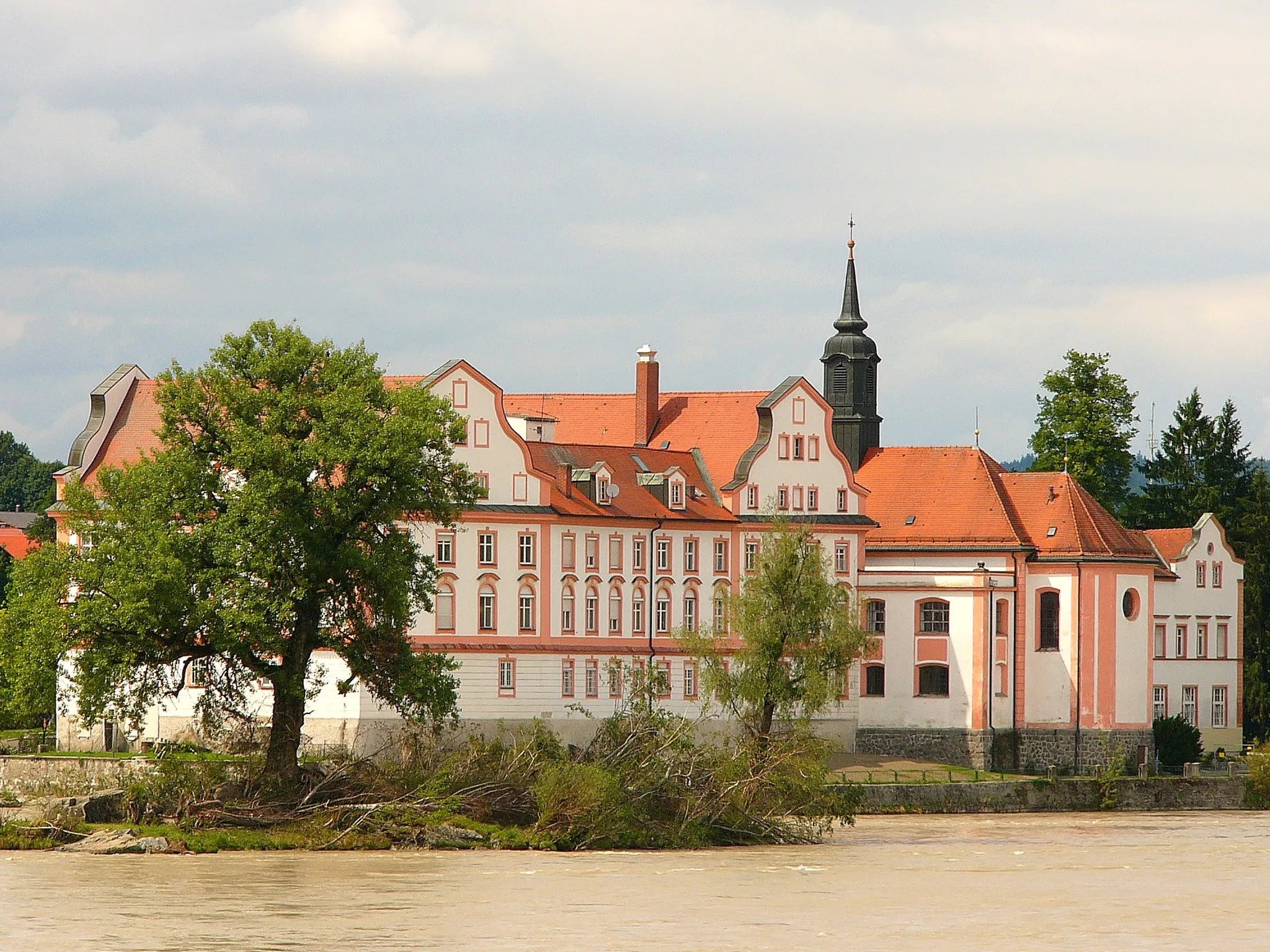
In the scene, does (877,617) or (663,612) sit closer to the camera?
(663,612)

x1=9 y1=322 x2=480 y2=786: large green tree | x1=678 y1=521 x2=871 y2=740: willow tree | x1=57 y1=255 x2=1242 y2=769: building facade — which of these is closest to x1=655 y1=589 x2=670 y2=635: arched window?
x1=57 y1=255 x2=1242 y2=769: building facade

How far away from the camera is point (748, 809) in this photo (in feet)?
207

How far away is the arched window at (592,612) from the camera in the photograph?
86.7 meters

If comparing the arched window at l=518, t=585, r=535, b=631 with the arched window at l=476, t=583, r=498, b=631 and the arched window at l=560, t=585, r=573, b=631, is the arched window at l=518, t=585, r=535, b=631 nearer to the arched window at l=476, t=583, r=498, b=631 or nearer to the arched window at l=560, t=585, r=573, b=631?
the arched window at l=476, t=583, r=498, b=631

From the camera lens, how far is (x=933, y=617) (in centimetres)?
9362

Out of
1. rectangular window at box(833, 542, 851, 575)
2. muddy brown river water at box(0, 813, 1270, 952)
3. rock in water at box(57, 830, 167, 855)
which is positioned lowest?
muddy brown river water at box(0, 813, 1270, 952)

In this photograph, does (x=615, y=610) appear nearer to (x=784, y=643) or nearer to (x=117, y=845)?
(x=784, y=643)

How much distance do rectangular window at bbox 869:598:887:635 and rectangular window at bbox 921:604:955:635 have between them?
4.76 feet

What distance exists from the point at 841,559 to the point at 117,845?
1674 inches

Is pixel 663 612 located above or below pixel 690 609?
below

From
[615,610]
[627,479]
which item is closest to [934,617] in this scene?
[627,479]

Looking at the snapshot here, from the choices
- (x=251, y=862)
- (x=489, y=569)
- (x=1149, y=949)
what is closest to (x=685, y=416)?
(x=489, y=569)

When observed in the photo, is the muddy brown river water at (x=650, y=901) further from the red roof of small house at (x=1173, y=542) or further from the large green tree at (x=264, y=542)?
the red roof of small house at (x=1173, y=542)

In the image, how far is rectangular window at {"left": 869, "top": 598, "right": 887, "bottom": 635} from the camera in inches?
3703
